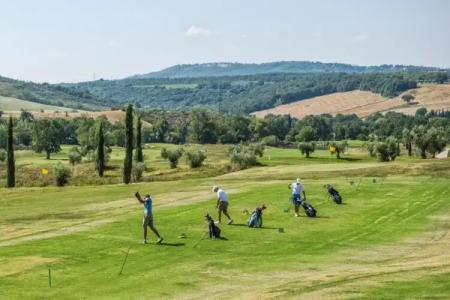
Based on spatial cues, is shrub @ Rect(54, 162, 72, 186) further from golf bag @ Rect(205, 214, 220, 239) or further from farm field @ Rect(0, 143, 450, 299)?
golf bag @ Rect(205, 214, 220, 239)

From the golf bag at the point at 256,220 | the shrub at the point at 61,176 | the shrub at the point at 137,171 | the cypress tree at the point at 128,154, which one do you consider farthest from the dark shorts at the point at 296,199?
the shrub at the point at 61,176

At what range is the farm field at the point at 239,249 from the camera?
27531 mm

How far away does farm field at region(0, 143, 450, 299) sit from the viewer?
27531mm

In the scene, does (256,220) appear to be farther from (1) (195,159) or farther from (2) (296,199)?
(1) (195,159)

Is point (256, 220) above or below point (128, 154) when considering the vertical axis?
below

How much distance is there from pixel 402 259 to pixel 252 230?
10243 millimetres

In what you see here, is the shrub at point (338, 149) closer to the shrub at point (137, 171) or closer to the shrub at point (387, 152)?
the shrub at point (387, 152)

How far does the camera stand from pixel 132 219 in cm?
4641

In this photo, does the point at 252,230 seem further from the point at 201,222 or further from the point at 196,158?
the point at 196,158

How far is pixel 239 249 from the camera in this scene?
117ft

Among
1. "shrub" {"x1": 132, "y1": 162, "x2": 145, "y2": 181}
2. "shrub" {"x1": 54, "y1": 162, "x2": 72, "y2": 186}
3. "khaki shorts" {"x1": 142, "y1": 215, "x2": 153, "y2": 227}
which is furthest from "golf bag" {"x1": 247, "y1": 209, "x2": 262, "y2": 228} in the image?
"shrub" {"x1": 54, "y1": 162, "x2": 72, "y2": 186}

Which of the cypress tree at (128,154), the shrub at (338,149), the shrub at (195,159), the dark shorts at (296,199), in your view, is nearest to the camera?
the dark shorts at (296,199)

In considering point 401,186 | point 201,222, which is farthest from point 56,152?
point 201,222

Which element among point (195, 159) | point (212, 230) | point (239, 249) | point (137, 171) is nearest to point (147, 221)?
point (212, 230)
